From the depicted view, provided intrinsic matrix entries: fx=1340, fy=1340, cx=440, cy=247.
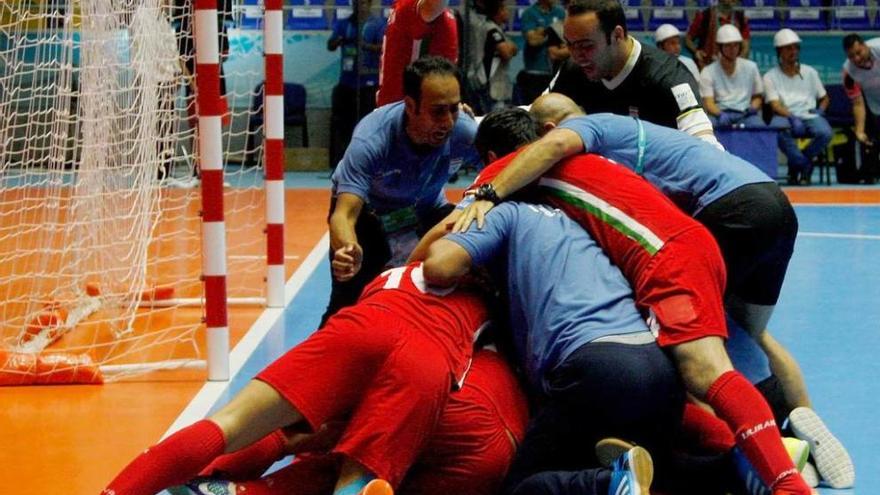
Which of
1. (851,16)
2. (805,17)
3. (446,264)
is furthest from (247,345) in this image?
(851,16)

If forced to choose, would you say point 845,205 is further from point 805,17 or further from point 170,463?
point 170,463

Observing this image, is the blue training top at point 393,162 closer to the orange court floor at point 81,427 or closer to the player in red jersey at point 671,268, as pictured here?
the player in red jersey at point 671,268

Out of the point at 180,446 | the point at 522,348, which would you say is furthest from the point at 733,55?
the point at 180,446

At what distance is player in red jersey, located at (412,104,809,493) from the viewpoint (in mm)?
4262

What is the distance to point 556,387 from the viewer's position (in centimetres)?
441

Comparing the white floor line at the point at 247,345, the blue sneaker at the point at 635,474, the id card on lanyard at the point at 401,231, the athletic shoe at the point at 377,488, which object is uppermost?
the id card on lanyard at the point at 401,231

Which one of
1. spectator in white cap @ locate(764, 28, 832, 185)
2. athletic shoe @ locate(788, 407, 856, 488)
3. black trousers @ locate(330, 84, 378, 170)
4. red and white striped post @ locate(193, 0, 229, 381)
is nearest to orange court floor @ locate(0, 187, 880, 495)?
red and white striped post @ locate(193, 0, 229, 381)

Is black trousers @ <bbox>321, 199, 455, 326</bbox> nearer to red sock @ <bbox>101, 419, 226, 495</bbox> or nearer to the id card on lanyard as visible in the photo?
the id card on lanyard

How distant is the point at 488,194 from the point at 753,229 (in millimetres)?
1034

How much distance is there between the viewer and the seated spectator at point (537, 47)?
15086mm

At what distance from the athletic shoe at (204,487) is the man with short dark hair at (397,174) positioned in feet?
3.92

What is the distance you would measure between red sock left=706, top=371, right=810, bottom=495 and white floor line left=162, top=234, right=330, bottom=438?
2343mm

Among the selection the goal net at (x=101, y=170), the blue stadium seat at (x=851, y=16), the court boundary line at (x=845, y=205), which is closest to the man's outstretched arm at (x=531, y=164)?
the goal net at (x=101, y=170)

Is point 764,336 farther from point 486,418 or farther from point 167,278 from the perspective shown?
point 167,278
